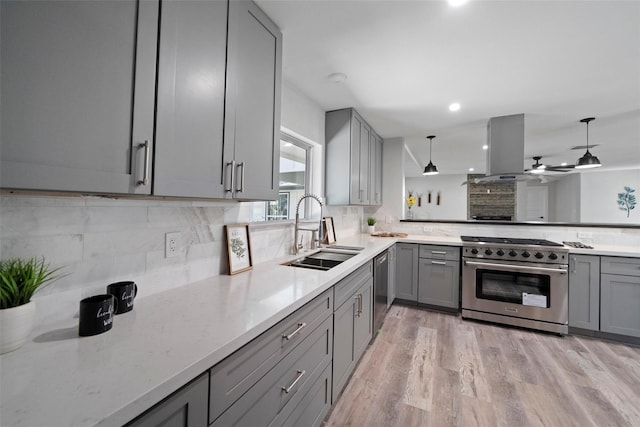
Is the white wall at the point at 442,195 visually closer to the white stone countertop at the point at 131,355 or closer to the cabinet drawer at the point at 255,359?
the cabinet drawer at the point at 255,359

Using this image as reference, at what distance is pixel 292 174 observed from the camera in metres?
2.79

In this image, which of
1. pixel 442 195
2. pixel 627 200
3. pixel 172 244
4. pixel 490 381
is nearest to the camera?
pixel 172 244

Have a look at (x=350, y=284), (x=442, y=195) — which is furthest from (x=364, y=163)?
(x=442, y=195)

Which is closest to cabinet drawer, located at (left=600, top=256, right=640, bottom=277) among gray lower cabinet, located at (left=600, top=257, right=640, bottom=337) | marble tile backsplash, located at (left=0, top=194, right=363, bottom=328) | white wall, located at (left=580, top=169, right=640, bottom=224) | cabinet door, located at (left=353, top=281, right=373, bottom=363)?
gray lower cabinet, located at (left=600, top=257, right=640, bottom=337)

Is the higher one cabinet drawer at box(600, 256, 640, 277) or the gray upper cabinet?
the gray upper cabinet

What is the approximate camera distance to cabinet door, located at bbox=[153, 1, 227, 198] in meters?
0.91

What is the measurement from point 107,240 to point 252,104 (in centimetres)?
91

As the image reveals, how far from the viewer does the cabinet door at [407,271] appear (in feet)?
11.1

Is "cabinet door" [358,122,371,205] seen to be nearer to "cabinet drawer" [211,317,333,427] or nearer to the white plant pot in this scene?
"cabinet drawer" [211,317,333,427]

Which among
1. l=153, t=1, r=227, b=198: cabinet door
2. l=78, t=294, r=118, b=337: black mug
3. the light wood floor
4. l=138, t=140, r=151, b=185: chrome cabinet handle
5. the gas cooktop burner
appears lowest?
the light wood floor

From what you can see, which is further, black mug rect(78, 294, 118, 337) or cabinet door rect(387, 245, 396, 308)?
cabinet door rect(387, 245, 396, 308)

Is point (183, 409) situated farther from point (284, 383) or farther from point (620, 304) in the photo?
point (620, 304)

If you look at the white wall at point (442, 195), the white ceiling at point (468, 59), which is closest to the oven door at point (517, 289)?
the white ceiling at point (468, 59)

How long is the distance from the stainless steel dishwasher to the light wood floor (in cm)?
20
